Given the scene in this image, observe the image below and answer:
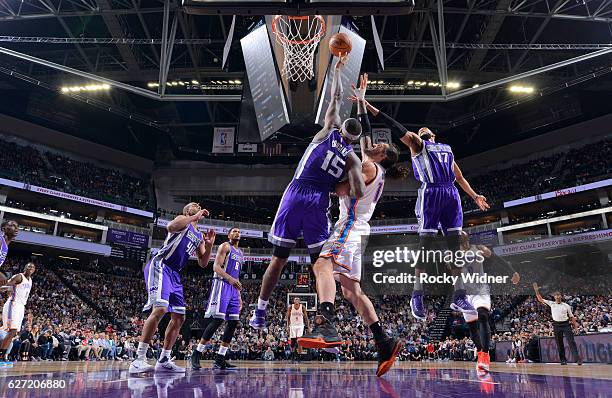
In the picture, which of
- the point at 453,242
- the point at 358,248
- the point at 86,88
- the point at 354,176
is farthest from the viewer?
the point at 86,88

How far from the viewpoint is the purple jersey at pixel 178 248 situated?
19.1 ft

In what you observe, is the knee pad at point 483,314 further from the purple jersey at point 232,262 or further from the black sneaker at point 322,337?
the purple jersey at point 232,262

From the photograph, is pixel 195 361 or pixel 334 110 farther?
pixel 195 361

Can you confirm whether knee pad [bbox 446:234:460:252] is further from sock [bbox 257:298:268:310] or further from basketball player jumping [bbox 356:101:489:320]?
sock [bbox 257:298:268:310]

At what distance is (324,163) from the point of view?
13.6 feet

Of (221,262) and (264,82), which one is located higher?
(264,82)

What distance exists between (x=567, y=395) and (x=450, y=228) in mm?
2482

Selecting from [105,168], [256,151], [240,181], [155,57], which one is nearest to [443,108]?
[256,151]

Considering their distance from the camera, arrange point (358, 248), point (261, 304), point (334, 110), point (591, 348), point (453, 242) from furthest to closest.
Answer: point (591, 348) < point (453, 242) < point (261, 304) < point (358, 248) < point (334, 110)

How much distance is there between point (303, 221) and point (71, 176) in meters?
29.2

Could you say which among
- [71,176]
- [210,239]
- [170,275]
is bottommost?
[170,275]

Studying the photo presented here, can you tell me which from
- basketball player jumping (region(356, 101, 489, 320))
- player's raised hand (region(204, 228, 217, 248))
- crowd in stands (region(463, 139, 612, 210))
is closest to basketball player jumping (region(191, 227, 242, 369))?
player's raised hand (region(204, 228, 217, 248))

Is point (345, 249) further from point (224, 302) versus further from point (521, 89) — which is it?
point (521, 89)

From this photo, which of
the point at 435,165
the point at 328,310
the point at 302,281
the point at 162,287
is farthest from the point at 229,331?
the point at 302,281
